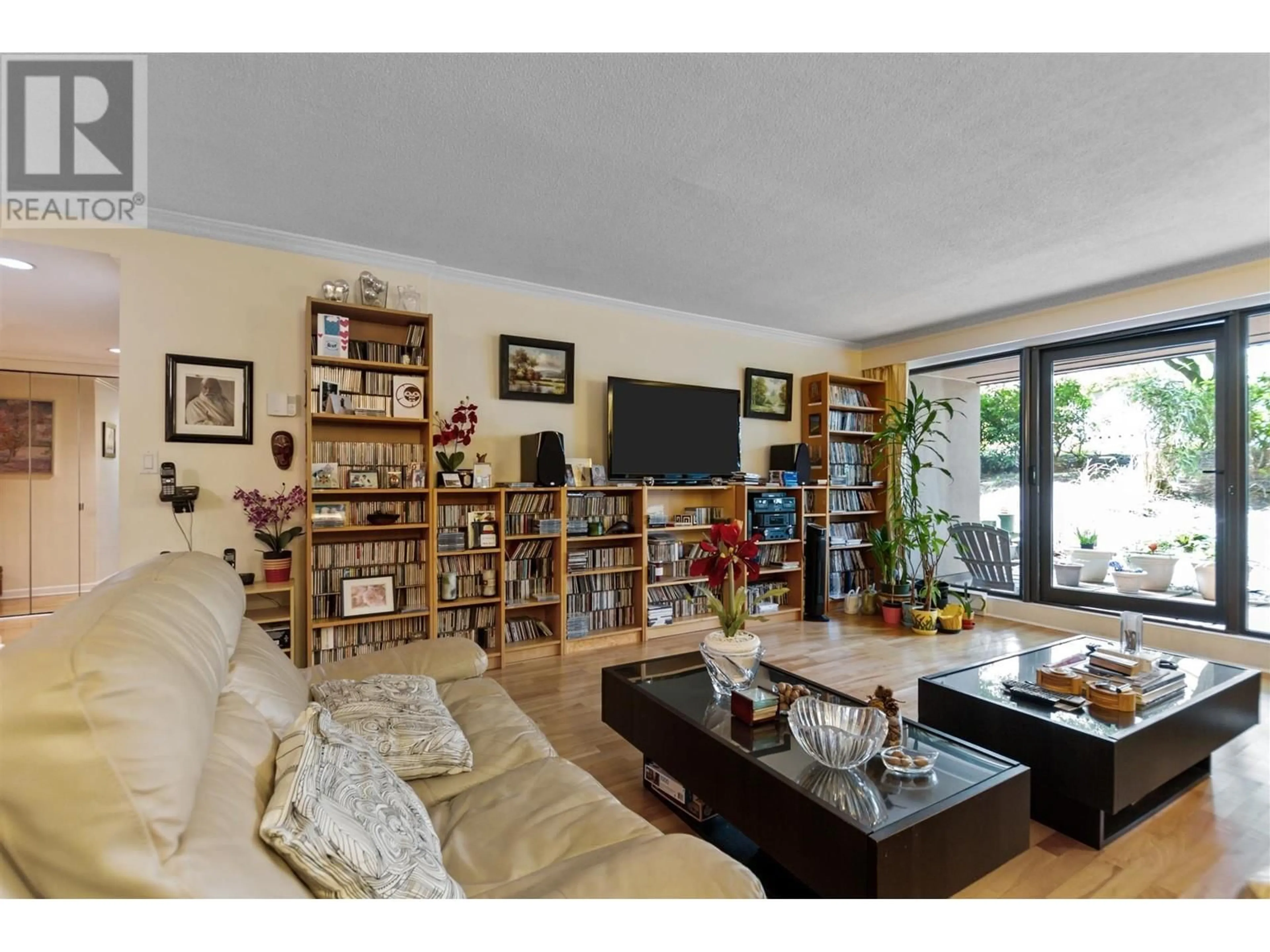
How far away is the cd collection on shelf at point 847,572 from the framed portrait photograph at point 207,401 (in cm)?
470

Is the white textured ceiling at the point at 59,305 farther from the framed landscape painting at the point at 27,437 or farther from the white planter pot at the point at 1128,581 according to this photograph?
the white planter pot at the point at 1128,581

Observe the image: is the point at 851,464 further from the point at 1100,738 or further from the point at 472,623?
the point at 1100,738

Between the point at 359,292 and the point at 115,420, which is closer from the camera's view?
the point at 359,292

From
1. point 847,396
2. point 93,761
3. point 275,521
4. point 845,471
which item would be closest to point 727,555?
point 93,761

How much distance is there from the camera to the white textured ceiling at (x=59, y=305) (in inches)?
118

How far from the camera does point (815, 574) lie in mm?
4961

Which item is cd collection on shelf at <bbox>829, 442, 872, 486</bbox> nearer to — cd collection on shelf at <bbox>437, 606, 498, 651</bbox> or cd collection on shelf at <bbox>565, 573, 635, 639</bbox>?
cd collection on shelf at <bbox>565, 573, 635, 639</bbox>

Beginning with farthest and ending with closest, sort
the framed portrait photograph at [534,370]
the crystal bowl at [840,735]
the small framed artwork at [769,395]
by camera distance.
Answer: the small framed artwork at [769,395] < the framed portrait photograph at [534,370] < the crystal bowl at [840,735]

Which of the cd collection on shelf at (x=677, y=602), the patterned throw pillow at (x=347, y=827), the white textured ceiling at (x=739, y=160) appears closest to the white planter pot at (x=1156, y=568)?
the white textured ceiling at (x=739, y=160)

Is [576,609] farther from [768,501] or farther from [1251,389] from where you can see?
[1251,389]

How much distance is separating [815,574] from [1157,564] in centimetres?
243
